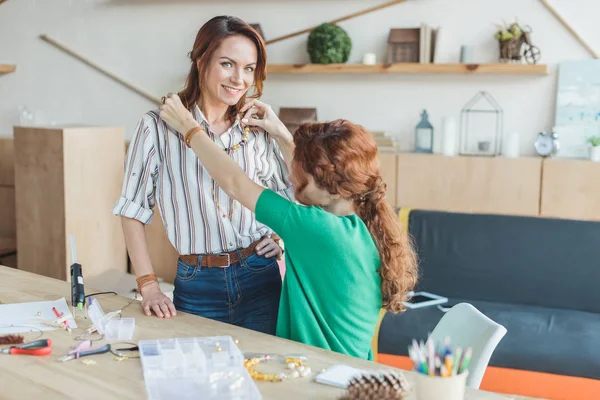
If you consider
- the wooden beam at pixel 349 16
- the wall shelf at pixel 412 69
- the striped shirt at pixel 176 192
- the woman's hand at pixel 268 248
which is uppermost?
the wooden beam at pixel 349 16

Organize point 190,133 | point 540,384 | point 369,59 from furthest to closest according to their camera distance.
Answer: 1. point 369,59
2. point 540,384
3. point 190,133

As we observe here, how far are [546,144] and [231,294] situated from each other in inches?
95.2

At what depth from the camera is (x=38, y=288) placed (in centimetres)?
221

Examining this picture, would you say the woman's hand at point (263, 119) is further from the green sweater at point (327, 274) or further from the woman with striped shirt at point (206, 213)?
the green sweater at point (327, 274)

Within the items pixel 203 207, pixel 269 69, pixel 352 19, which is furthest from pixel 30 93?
pixel 203 207

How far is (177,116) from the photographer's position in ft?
6.38

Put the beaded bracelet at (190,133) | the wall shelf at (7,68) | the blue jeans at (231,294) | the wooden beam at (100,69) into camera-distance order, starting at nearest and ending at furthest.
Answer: the beaded bracelet at (190,133) < the blue jeans at (231,294) < the wooden beam at (100,69) < the wall shelf at (7,68)

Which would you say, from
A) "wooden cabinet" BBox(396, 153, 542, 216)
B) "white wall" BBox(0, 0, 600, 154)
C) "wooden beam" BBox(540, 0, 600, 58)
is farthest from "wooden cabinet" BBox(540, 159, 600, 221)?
A: "wooden beam" BBox(540, 0, 600, 58)

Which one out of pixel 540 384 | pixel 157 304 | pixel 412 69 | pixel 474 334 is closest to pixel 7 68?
pixel 412 69

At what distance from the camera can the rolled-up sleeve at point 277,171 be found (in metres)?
2.24

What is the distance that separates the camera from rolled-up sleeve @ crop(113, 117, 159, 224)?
6.71 ft

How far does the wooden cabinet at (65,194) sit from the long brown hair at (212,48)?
1998 mm

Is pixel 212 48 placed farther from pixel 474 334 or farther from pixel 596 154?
pixel 596 154

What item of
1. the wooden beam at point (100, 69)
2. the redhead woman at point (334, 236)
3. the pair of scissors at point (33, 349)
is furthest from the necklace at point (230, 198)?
the wooden beam at point (100, 69)
